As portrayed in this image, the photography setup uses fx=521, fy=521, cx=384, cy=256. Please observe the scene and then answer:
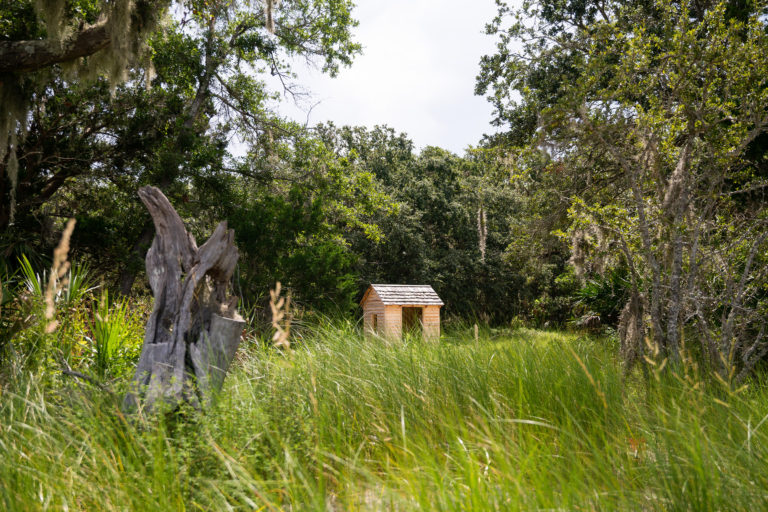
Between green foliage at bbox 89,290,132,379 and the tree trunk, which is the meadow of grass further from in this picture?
the tree trunk

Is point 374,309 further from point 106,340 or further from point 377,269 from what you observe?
point 106,340

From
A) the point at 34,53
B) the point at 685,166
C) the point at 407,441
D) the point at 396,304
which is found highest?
the point at 34,53

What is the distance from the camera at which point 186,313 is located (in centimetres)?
396

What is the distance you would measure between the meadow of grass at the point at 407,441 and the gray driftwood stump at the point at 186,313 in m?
0.31

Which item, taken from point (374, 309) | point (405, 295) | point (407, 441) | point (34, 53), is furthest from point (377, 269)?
point (407, 441)

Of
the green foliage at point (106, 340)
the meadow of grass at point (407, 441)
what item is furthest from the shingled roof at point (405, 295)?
the green foliage at point (106, 340)

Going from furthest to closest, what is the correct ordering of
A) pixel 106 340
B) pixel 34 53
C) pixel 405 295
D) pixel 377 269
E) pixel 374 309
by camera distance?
pixel 377 269 → pixel 374 309 → pixel 405 295 → pixel 34 53 → pixel 106 340

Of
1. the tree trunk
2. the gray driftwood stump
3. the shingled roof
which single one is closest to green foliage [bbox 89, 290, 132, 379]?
the gray driftwood stump

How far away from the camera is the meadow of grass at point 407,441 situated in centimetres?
200

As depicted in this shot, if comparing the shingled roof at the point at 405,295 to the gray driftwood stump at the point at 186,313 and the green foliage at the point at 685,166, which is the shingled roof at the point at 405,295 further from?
the gray driftwood stump at the point at 186,313

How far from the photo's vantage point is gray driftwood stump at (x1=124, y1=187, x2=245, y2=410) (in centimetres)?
370

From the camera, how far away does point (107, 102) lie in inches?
431

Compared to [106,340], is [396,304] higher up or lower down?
lower down

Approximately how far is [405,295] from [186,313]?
909 centimetres
